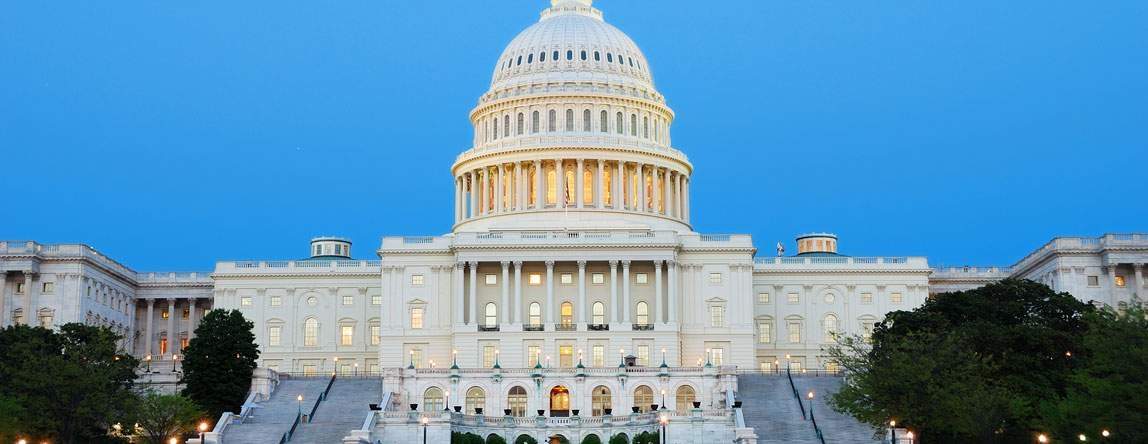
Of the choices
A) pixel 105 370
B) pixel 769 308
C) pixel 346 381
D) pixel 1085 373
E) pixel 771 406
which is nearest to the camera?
pixel 1085 373

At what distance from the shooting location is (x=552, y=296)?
11956 centimetres

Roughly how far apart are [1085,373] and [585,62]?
69271 millimetres

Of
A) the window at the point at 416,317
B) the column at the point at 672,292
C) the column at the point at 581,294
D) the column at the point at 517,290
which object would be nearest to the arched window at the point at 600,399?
the column at the point at 581,294

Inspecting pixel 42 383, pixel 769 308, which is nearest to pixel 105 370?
pixel 42 383

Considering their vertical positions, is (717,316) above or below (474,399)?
above

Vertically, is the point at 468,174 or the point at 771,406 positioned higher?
the point at 468,174

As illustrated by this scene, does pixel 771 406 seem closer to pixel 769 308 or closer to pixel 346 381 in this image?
pixel 346 381

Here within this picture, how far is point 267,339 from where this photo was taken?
5157 inches

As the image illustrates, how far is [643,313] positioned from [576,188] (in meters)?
15.2

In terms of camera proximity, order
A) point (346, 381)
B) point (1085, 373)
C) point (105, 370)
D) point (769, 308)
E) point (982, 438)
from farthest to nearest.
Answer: point (769, 308)
point (346, 381)
point (105, 370)
point (982, 438)
point (1085, 373)

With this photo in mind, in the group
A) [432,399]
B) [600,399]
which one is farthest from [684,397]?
[432,399]

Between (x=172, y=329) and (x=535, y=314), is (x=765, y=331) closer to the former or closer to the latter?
(x=535, y=314)

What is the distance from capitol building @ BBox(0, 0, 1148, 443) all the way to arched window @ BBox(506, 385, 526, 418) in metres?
0.15

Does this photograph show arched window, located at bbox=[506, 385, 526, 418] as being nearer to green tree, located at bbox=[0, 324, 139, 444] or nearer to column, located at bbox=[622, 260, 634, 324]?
column, located at bbox=[622, 260, 634, 324]
